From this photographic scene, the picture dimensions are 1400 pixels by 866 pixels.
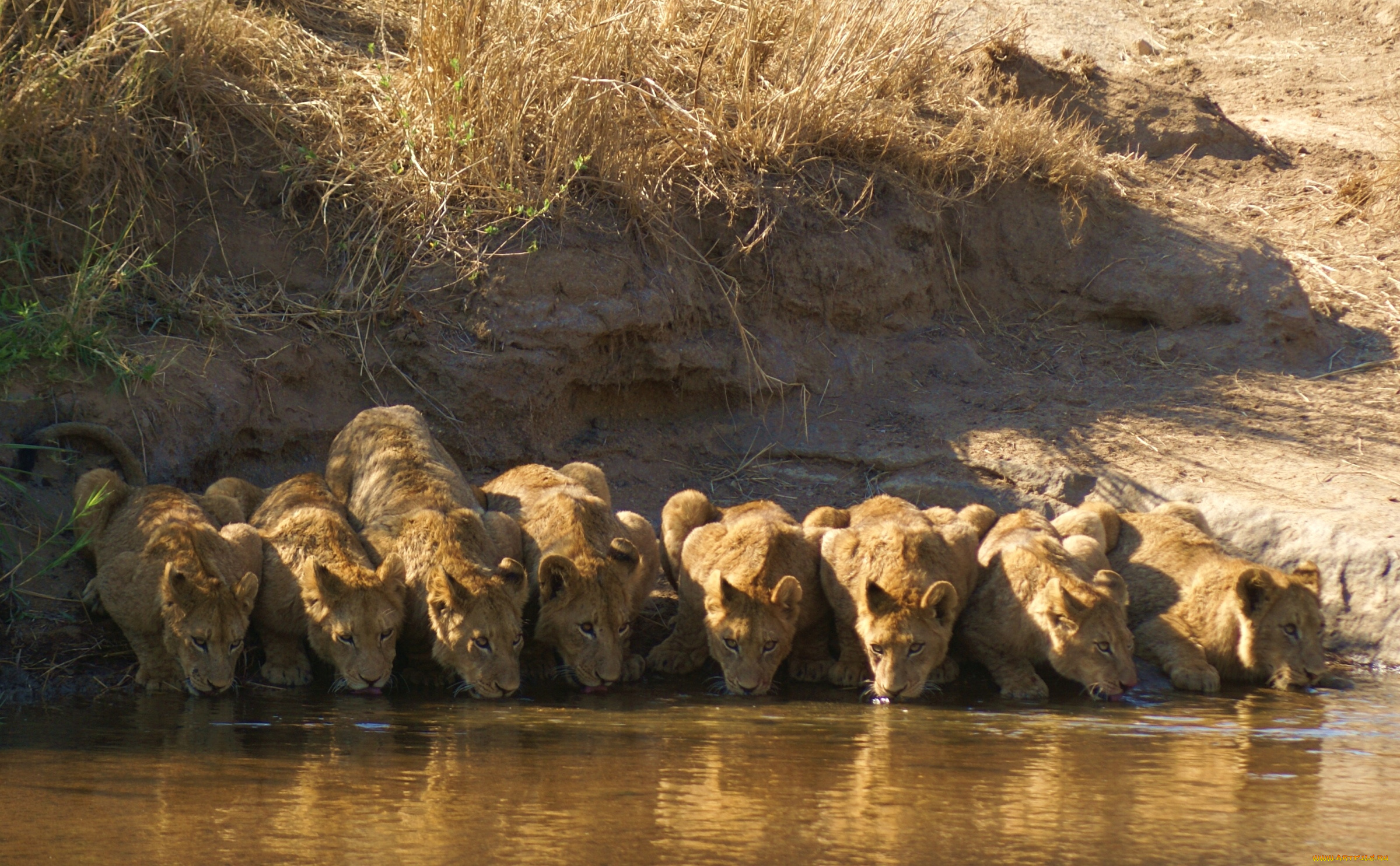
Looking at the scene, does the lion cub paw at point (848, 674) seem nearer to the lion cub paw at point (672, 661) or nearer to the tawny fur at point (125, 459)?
the lion cub paw at point (672, 661)

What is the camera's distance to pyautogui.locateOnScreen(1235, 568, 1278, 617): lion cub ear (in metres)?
7.85

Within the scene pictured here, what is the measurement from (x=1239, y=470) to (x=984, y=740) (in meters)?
4.48

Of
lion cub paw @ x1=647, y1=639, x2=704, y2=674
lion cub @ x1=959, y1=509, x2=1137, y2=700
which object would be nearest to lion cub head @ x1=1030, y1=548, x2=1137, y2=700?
lion cub @ x1=959, y1=509, x2=1137, y2=700

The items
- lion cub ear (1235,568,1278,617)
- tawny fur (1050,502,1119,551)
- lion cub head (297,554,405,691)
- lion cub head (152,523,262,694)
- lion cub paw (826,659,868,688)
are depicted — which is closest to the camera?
lion cub head (152,523,262,694)

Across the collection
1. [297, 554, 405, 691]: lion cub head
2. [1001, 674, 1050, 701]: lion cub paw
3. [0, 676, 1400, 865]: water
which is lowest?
[0, 676, 1400, 865]: water

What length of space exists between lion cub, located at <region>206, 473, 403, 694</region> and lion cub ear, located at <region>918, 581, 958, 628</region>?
8.95ft

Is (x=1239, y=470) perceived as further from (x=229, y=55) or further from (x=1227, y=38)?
(x=1227, y=38)

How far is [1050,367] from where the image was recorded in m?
11.8

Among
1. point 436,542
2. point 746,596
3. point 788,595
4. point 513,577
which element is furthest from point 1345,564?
point 436,542

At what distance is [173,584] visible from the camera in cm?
685

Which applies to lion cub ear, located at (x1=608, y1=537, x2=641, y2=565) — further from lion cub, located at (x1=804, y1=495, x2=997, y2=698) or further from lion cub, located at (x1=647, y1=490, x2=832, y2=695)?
lion cub, located at (x1=804, y1=495, x2=997, y2=698)

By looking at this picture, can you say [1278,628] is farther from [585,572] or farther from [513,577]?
[513,577]

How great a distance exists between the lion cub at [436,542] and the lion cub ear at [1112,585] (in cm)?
312

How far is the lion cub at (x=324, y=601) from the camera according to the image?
7.03m
